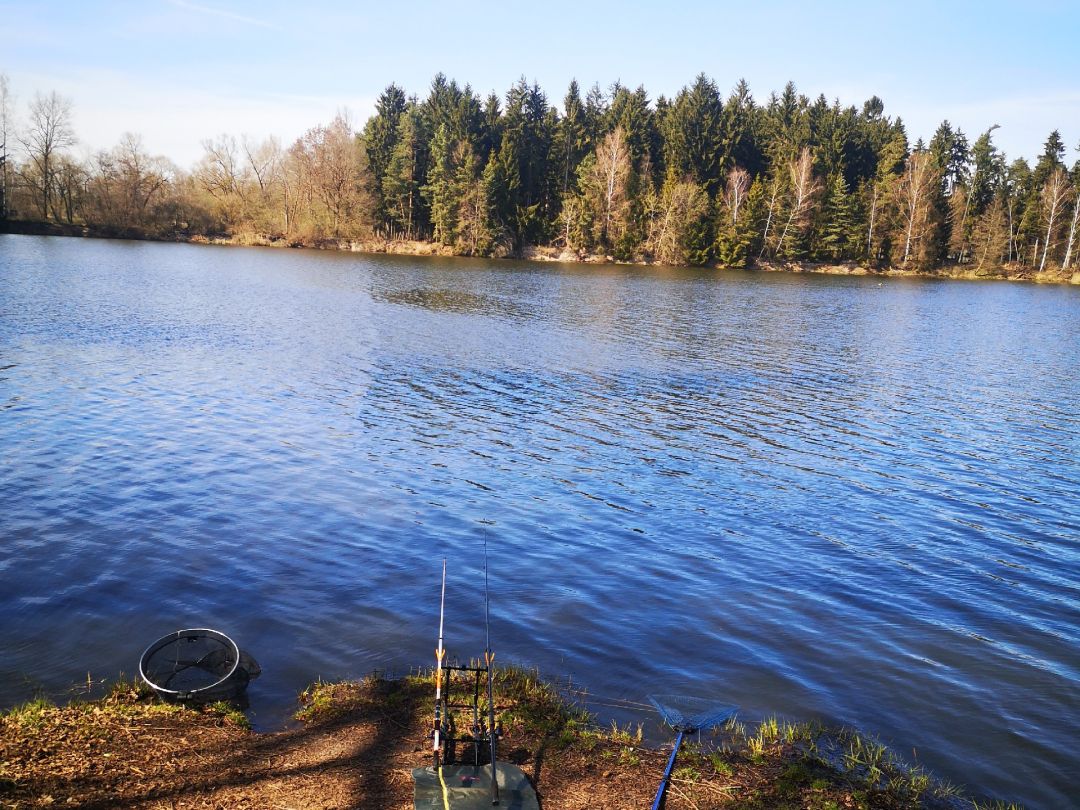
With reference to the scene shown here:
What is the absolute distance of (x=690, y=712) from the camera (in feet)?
28.2

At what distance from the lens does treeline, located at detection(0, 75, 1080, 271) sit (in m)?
97.2

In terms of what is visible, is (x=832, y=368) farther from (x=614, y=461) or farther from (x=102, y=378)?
(x=102, y=378)

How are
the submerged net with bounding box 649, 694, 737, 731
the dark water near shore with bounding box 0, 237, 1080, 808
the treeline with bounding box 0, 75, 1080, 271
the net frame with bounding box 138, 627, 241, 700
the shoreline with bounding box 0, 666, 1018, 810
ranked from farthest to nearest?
the treeline with bounding box 0, 75, 1080, 271 → the dark water near shore with bounding box 0, 237, 1080, 808 → the submerged net with bounding box 649, 694, 737, 731 → the net frame with bounding box 138, 627, 241, 700 → the shoreline with bounding box 0, 666, 1018, 810

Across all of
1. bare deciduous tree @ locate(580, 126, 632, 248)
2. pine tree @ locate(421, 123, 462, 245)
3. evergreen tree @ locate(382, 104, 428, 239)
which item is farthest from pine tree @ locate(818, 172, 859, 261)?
evergreen tree @ locate(382, 104, 428, 239)

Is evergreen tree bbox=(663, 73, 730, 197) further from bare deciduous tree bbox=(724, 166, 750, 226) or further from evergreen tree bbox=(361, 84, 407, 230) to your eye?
evergreen tree bbox=(361, 84, 407, 230)

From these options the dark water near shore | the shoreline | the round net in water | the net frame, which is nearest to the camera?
the shoreline

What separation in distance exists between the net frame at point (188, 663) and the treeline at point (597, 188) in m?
91.8

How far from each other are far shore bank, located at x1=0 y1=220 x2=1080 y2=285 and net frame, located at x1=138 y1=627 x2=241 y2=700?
91923mm

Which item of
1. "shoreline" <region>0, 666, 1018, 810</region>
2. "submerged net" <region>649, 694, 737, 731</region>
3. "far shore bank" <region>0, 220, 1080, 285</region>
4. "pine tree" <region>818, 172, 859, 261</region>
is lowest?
"submerged net" <region>649, 694, 737, 731</region>

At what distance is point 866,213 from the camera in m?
106

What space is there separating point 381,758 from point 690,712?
366 cm

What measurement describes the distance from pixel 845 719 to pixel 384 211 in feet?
337

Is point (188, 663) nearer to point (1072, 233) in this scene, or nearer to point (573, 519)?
point (573, 519)

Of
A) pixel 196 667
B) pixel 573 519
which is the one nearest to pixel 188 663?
pixel 196 667
